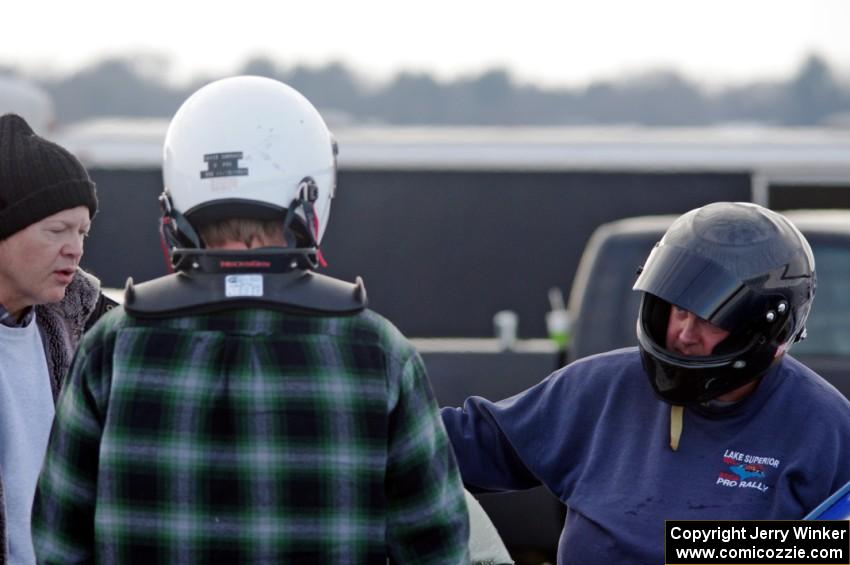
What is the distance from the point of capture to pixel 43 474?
2.36 m

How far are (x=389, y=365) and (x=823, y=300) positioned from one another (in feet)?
14.5

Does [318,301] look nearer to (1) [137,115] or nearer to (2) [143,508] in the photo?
(2) [143,508]

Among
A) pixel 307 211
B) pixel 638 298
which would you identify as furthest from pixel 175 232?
pixel 638 298

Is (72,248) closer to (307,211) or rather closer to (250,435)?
(307,211)

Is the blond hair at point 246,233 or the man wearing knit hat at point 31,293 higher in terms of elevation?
the blond hair at point 246,233

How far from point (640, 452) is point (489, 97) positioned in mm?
20793

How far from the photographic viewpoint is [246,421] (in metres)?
2.24

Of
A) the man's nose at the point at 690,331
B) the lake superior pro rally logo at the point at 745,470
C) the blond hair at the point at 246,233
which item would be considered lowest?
the lake superior pro rally logo at the point at 745,470

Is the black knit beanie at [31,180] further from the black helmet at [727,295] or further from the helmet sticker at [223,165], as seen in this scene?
the black helmet at [727,295]

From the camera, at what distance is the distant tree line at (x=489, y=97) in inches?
902

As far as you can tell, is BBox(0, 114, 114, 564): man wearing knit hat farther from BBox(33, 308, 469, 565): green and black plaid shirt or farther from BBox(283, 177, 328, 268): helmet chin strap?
BBox(283, 177, 328, 268): helmet chin strap

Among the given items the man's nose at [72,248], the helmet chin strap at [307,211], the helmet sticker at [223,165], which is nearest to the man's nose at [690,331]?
the helmet chin strap at [307,211]

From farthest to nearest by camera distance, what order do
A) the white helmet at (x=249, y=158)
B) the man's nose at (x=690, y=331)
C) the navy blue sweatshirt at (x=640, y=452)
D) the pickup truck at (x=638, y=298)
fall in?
1. the pickup truck at (x=638, y=298)
2. the man's nose at (x=690, y=331)
3. the navy blue sweatshirt at (x=640, y=452)
4. the white helmet at (x=249, y=158)

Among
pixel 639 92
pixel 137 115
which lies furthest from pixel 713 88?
pixel 137 115
